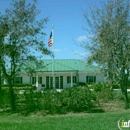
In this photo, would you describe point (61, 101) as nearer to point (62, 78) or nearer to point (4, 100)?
point (4, 100)

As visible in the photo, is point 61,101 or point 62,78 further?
point 62,78

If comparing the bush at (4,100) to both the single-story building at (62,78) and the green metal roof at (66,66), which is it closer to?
the green metal roof at (66,66)

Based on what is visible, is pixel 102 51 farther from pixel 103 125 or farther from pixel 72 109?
pixel 103 125

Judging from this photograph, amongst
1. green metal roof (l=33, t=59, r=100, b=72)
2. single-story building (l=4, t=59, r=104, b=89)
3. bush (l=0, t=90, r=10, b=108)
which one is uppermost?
green metal roof (l=33, t=59, r=100, b=72)

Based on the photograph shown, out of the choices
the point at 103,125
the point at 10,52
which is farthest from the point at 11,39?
the point at 103,125

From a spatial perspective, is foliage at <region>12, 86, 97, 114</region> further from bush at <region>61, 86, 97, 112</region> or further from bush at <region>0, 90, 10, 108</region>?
bush at <region>0, 90, 10, 108</region>

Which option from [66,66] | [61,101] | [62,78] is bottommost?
[61,101]

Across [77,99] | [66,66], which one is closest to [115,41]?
[77,99]

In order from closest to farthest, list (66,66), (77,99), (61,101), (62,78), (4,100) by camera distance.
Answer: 1. (77,99)
2. (61,101)
3. (4,100)
4. (66,66)
5. (62,78)

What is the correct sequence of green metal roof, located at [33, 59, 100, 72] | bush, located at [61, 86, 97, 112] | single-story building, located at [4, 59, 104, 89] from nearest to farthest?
bush, located at [61, 86, 97, 112] < green metal roof, located at [33, 59, 100, 72] < single-story building, located at [4, 59, 104, 89]

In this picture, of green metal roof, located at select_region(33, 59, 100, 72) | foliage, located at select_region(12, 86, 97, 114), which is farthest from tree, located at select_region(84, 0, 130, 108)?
green metal roof, located at select_region(33, 59, 100, 72)

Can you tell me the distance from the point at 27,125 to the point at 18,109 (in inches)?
194

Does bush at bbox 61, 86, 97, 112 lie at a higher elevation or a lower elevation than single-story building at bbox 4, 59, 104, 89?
lower

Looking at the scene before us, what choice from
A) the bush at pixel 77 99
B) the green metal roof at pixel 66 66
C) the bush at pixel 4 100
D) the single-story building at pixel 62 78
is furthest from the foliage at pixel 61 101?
the single-story building at pixel 62 78
